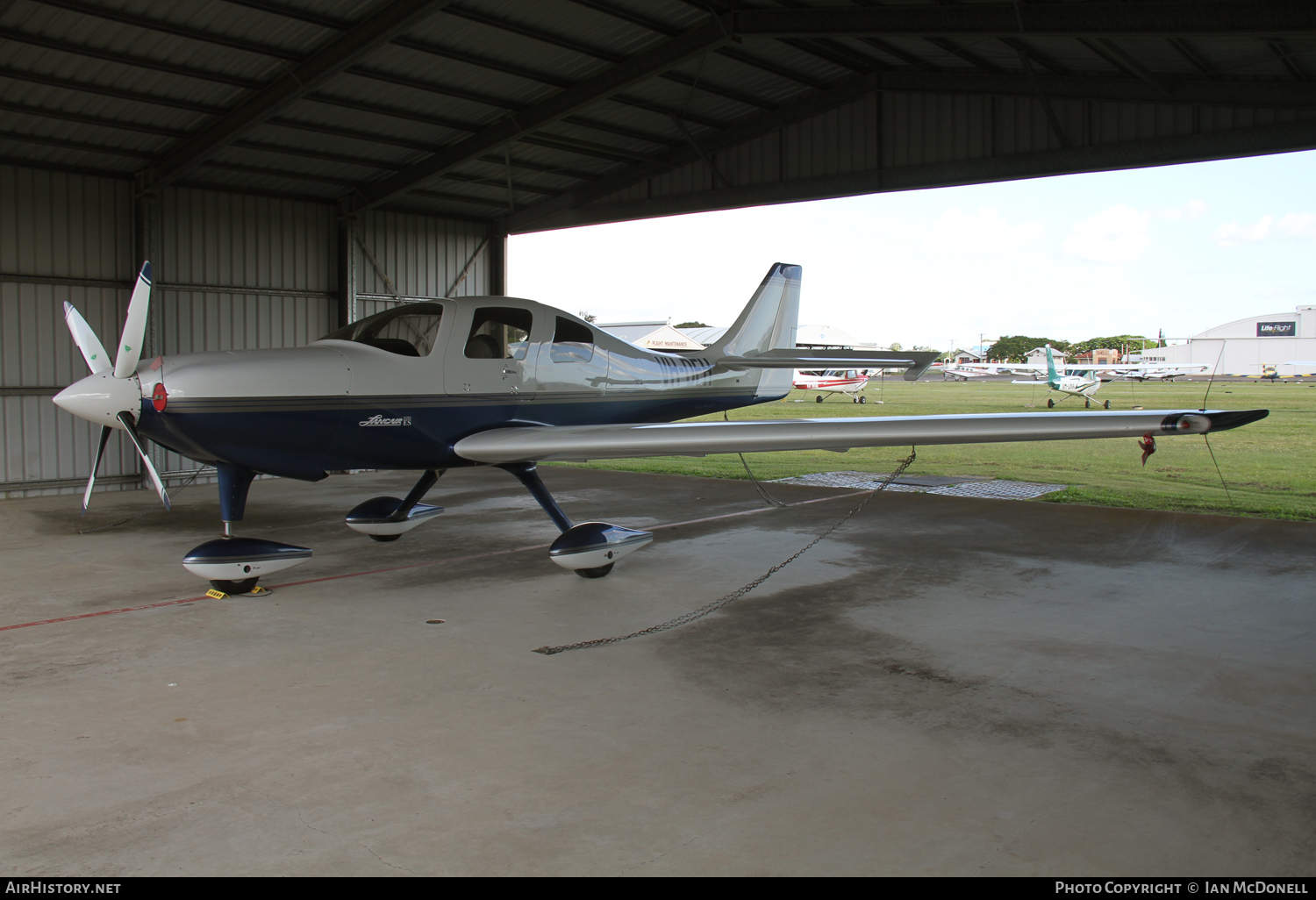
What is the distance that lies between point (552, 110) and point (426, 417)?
20.2ft

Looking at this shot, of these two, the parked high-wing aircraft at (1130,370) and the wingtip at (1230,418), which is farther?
the parked high-wing aircraft at (1130,370)

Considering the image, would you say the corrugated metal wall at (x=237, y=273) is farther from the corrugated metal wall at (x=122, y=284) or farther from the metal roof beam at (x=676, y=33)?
the metal roof beam at (x=676, y=33)

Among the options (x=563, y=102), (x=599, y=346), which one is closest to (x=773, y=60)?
(x=563, y=102)

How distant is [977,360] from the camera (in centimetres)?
5634

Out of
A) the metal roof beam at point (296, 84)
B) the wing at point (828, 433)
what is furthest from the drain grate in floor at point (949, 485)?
the metal roof beam at point (296, 84)

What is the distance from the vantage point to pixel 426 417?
650 centimetres

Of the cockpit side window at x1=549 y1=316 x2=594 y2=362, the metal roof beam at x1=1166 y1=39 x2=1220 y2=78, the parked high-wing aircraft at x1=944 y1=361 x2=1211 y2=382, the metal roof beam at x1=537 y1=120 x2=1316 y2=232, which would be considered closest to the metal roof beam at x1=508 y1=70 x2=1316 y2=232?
the metal roof beam at x1=1166 y1=39 x2=1220 y2=78

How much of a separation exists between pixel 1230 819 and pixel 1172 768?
15.8 inches

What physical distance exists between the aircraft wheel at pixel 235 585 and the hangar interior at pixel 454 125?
18.0 ft

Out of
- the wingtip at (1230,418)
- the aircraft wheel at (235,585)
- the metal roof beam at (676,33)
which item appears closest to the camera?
the wingtip at (1230,418)

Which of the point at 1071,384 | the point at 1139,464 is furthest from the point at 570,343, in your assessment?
the point at 1071,384

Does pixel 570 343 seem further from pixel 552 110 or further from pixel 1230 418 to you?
pixel 552 110

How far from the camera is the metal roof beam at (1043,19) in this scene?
21.4 feet
